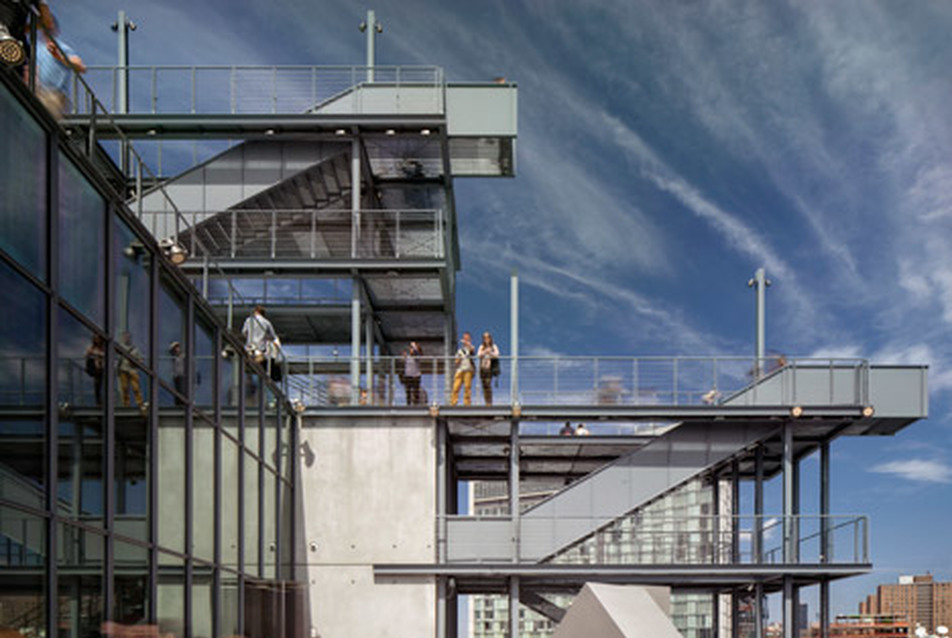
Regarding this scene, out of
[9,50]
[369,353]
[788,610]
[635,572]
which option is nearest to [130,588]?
[9,50]

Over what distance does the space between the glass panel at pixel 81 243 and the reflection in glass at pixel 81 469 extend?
143 cm

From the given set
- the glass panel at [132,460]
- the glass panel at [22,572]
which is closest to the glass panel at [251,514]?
the glass panel at [132,460]

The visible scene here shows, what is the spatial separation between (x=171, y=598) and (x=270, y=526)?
8.65 m

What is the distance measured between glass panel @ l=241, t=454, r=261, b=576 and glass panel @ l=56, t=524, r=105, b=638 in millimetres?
8775

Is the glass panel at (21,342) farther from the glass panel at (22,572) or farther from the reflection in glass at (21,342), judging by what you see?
the glass panel at (22,572)

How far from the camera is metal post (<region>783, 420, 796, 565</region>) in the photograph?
90.2 ft

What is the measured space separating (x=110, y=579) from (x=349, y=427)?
15.3 meters

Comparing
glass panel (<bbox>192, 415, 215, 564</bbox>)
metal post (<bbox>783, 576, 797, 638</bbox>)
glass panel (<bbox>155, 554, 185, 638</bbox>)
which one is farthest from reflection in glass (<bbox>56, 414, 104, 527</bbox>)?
metal post (<bbox>783, 576, 797, 638</bbox>)

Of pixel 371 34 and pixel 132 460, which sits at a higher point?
pixel 371 34

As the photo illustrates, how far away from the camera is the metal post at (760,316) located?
29.1 meters

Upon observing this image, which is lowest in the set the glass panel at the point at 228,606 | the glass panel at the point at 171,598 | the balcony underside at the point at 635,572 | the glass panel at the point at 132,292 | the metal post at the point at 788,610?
the metal post at the point at 788,610

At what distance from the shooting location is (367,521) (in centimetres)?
2784

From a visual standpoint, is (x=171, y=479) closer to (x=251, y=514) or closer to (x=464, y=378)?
(x=251, y=514)

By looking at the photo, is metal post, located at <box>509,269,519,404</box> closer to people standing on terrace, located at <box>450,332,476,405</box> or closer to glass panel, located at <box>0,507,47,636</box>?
people standing on terrace, located at <box>450,332,476,405</box>
